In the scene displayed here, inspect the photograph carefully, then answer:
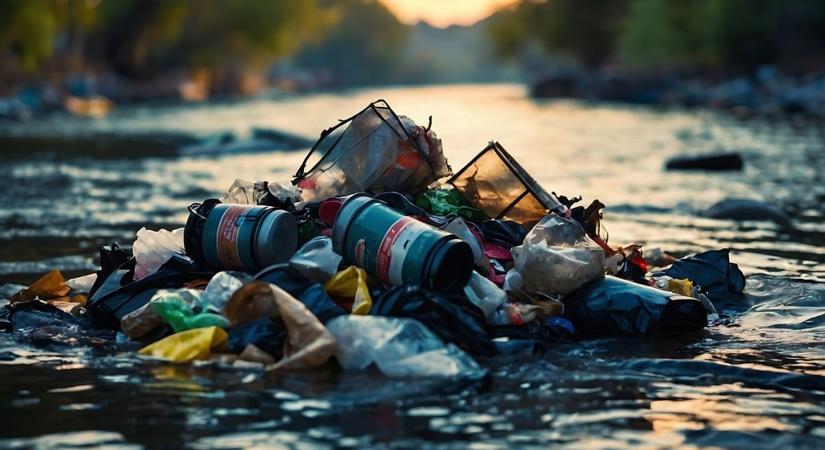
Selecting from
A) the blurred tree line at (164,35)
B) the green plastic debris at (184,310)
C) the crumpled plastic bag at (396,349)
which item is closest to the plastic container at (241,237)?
the green plastic debris at (184,310)

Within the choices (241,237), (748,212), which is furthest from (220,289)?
(748,212)

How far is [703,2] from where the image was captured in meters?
64.9

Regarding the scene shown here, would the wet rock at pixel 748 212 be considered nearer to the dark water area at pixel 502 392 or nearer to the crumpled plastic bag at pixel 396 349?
the dark water area at pixel 502 392

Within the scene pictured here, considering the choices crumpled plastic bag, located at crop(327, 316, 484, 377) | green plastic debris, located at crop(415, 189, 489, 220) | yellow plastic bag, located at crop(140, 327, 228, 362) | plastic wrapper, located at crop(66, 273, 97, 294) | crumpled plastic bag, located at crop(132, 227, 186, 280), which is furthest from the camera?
plastic wrapper, located at crop(66, 273, 97, 294)

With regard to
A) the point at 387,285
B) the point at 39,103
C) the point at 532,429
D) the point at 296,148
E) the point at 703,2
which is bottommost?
the point at 532,429

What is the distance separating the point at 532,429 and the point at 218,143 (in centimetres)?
1889

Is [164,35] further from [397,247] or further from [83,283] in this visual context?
[397,247]

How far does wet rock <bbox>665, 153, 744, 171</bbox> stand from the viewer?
17812 mm

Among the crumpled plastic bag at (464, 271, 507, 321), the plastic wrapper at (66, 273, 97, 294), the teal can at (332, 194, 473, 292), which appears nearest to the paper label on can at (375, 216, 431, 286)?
the teal can at (332, 194, 473, 292)

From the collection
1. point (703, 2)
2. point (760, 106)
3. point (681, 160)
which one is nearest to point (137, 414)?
point (681, 160)

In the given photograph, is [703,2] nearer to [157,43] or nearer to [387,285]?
[157,43]

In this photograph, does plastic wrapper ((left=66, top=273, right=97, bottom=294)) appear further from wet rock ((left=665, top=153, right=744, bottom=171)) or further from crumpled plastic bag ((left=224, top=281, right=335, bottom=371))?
wet rock ((left=665, top=153, right=744, bottom=171))

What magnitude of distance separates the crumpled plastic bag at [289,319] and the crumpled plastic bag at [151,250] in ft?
3.67

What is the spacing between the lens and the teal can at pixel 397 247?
5992 mm
